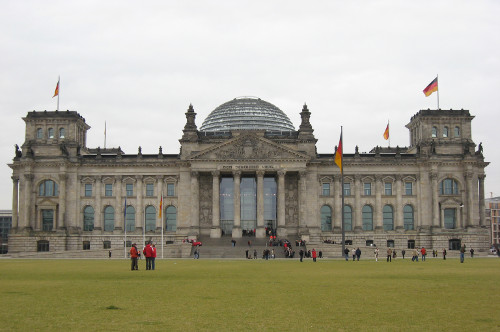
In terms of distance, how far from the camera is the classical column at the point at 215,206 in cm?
10200

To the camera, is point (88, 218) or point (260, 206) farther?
point (88, 218)

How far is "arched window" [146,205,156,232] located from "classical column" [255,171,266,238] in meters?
19.1

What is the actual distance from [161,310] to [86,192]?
91.4m

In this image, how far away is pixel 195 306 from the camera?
885 inches

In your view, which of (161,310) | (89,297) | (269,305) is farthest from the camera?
(89,297)

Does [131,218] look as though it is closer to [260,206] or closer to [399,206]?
[260,206]

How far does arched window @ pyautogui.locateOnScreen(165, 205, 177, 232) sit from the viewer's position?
4274 inches

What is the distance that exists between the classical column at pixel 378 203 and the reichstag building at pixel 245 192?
0.63ft

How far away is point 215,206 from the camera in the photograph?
103 metres

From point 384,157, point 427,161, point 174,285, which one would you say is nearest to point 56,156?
point 384,157

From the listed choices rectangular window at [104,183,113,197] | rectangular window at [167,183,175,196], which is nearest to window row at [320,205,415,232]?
rectangular window at [167,183,175,196]

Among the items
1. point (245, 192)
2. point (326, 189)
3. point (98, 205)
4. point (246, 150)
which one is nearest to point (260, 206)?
point (245, 192)

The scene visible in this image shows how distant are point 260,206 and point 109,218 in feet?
87.5

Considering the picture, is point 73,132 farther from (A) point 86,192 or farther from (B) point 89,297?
(B) point 89,297
